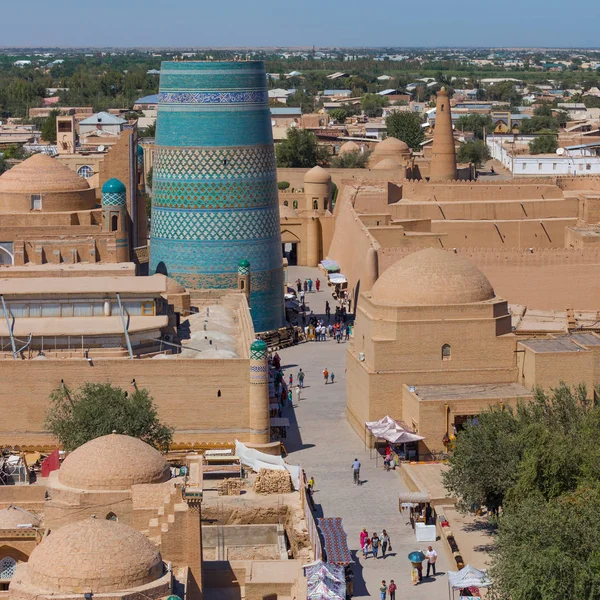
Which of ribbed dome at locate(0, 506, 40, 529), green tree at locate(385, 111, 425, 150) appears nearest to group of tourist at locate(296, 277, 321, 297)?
ribbed dome at locate(0, 506, 40, 529)

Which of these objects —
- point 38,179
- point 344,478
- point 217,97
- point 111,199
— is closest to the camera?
point 344,478

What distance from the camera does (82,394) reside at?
23391 mm

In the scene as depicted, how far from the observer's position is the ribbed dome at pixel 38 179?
1314 inches

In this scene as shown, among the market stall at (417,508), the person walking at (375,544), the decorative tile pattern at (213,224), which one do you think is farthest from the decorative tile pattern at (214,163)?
the person walking at (375,544)

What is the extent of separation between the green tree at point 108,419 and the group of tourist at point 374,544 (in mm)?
3442

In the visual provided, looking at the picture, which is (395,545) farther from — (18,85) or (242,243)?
(18,85)

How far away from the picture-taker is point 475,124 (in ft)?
285

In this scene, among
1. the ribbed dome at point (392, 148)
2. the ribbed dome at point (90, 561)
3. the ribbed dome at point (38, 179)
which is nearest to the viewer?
the ribbed dome at point (90, 561)

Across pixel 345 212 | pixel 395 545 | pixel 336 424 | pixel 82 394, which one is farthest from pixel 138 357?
pixel 345 212

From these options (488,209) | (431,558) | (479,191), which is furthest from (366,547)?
(479,191)

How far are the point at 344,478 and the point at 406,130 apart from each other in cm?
4768

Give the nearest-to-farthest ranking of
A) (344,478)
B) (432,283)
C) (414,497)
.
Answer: (414,497) < (344,478) < (432,283)

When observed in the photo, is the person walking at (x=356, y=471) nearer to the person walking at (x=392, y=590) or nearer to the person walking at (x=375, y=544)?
the person walking at (x=375, y=544)

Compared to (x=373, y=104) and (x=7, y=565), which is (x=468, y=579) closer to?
(x=7, y=565)
